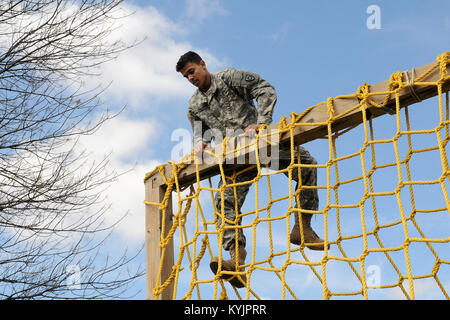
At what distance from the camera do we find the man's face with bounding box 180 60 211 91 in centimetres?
429

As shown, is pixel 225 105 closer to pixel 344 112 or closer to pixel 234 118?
pixel 234 118

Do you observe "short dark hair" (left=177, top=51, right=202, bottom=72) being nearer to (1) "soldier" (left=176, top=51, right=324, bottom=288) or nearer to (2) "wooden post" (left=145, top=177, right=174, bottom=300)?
(1) "soldier" (left=176, top=51, right=324, bottom=288)

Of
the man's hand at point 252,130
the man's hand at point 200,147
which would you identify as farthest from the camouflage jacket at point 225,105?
the man's hand at point 252,130

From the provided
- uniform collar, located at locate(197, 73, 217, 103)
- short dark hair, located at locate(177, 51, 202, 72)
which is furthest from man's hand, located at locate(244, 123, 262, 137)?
short dark hair, located at locate(177, 51, 202, 72)

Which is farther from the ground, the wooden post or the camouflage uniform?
the camouflage uniform

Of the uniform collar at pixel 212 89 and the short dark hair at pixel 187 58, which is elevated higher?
the short dark hair at pixel 187 58

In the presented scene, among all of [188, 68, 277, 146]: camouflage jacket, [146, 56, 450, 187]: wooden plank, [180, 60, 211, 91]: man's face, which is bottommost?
[146, 56, 450, 187]: wooden plank

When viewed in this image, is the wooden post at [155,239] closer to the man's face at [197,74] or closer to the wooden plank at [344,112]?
the wooden plank at [344,112]

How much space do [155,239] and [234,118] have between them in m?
1.10

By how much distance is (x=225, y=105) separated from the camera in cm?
437

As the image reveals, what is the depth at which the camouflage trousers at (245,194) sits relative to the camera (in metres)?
3.90

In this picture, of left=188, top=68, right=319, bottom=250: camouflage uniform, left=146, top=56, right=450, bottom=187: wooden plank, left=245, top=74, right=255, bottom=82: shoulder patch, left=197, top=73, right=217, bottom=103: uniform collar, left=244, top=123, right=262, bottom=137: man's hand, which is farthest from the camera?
left=197, top=73, right=217, bottom=103: uniform collar
